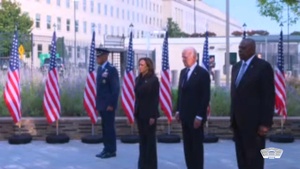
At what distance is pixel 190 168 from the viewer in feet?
26.9

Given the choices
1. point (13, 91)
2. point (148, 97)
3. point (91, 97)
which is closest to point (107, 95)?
point (148, 97)

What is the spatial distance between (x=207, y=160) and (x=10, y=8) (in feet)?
154

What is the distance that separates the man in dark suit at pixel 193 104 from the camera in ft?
26.3

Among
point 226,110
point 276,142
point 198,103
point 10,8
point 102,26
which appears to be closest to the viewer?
point 198,103

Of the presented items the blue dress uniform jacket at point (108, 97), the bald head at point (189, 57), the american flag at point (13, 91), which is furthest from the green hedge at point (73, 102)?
the bald head at point (189, 57)

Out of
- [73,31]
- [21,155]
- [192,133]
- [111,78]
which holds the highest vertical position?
[73,31]

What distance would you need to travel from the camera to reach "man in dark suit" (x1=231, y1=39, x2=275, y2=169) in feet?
22.7

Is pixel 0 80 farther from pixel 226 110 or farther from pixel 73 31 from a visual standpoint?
pixel 73 31

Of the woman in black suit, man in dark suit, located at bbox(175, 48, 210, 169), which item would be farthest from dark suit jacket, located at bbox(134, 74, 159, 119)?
man in dark suit, located at bbox(175, 48, 210, 169)

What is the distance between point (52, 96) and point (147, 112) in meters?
4.64

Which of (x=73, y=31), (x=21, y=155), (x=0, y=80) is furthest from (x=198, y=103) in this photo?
(x=73, y=31)

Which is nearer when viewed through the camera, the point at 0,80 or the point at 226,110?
the point at 226,110

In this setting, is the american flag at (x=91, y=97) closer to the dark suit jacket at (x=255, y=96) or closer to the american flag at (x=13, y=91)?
the american flag at (x=13, y=91)

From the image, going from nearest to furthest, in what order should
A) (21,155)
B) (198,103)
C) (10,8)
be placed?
(198,103) → (21,155) → (10,8)
